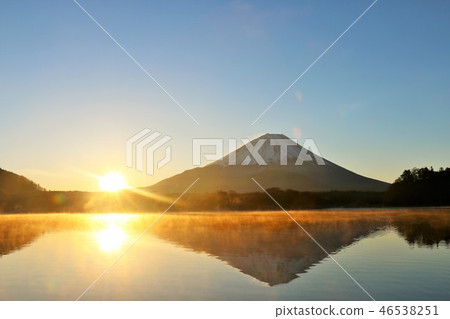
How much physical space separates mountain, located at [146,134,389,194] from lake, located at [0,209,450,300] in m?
95.0

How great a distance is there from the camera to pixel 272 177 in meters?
146

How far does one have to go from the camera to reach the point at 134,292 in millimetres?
14773

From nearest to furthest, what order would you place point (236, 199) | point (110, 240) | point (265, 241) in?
point (265, 241), point (110, 240), point (236, 199)

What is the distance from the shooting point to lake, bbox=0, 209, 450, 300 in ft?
48.0

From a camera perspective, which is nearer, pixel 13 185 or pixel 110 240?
pixel 110 240

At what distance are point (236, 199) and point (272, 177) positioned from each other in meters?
69.6

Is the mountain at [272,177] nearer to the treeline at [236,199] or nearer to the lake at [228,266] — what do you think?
the treeline at [236,199]

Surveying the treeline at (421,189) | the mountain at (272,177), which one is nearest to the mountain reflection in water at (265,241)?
the treeline at (421,189)

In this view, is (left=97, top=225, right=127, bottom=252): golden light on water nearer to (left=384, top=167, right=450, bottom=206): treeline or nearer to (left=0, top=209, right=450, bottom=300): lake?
(left=0, top=209, right=450, bottom=300): lake

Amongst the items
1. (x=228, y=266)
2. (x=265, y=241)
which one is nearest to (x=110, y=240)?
(x=265, y=241)

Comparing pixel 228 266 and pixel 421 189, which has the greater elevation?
pixel 421 189

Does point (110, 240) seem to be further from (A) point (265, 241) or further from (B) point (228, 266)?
(B) point (228, 266)

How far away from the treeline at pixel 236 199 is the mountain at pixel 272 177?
38.4 meters

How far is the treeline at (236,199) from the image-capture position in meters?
76.5
